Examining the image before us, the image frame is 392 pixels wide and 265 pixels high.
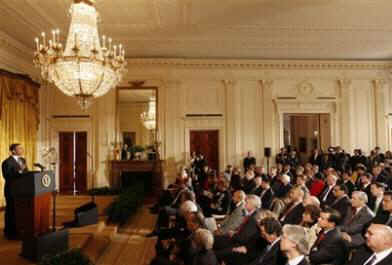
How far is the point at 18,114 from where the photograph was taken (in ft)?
28.9

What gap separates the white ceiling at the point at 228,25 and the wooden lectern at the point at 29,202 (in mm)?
3976

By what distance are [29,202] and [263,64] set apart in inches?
357

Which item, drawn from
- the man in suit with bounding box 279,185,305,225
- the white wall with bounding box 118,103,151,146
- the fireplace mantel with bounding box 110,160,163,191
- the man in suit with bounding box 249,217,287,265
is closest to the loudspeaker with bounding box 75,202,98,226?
the man in suit with bounding box 279,185,305,225

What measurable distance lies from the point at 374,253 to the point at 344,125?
32.6 ft

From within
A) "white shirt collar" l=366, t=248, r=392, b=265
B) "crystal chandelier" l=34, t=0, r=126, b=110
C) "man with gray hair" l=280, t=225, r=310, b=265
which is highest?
"crystal chandelier" l=34, t=0, r=126, b=110

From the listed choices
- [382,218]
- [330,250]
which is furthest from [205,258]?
[382,218]

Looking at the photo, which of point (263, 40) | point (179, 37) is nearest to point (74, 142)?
point (179, 37)

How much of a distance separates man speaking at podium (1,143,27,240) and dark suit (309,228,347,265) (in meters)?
4.16

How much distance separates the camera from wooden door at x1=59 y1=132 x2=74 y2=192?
11.1 meters

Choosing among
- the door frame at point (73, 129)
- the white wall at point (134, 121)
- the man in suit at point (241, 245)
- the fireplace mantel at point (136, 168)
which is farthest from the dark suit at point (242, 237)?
the white wall at point (134, 121)

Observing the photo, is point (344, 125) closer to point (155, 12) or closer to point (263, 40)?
point (263, 40)

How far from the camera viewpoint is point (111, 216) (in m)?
6.68

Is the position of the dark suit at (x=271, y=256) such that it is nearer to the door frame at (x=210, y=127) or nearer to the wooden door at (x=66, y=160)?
the door frame at (x=210, y=127)

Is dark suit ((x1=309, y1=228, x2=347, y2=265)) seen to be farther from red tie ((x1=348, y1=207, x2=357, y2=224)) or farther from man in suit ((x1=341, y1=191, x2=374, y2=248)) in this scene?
red tie ((x1=348, y1=207, x2=357, y2=224))
